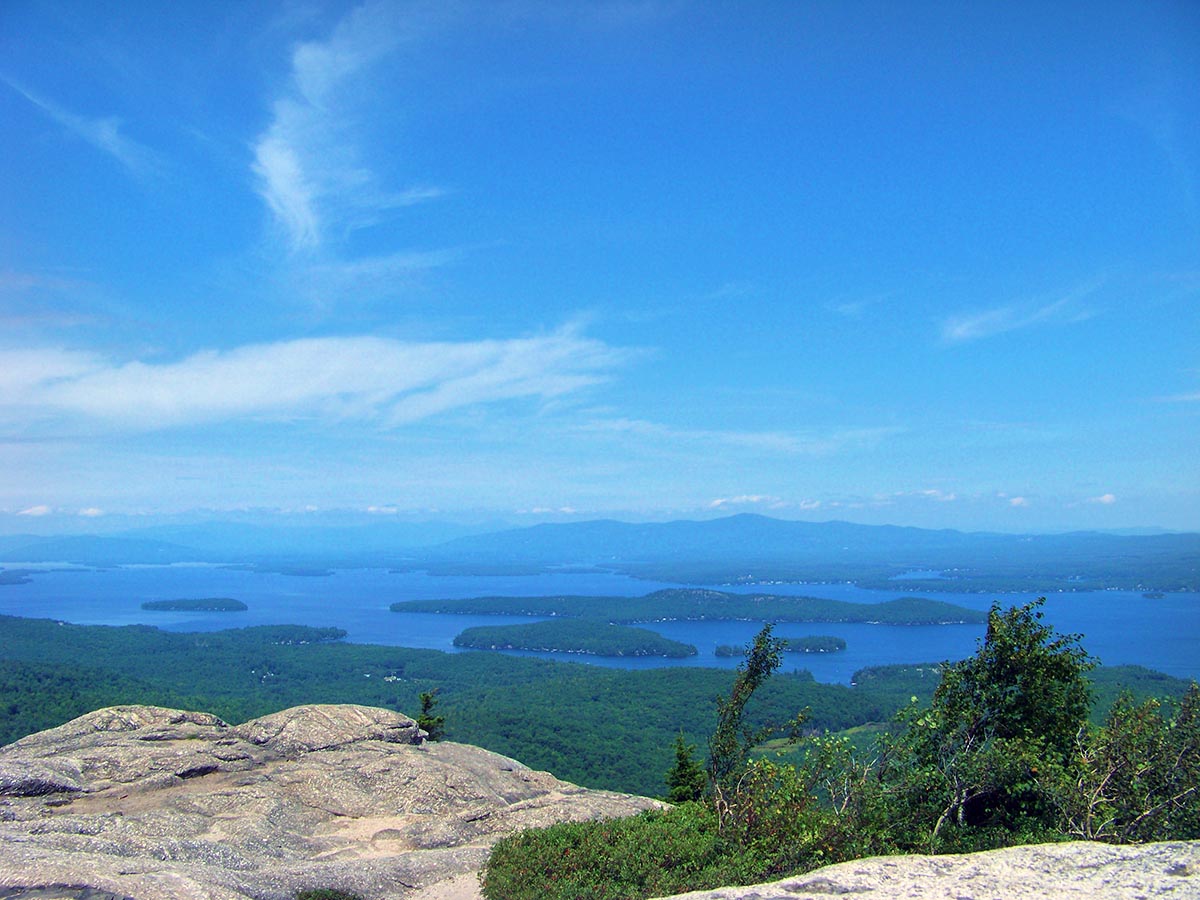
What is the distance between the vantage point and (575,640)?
153 m

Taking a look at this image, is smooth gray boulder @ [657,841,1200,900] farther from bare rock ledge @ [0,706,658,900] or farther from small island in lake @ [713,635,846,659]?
small island in lake @ [713,635,846,659]

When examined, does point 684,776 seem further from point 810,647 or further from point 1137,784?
point 810,647

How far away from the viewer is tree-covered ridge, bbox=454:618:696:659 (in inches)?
5709

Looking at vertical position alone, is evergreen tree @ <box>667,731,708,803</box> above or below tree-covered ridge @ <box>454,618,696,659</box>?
above

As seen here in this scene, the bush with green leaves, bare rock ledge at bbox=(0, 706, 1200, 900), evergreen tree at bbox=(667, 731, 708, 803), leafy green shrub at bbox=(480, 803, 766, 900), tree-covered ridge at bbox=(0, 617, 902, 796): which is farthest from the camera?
tree-covered ridge at bbox=(0, 617, 902, 796)

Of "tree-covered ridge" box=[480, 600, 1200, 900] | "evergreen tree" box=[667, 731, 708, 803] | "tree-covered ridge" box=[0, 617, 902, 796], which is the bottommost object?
"tree-covered ridge" box=[0, 617, 902, 796]

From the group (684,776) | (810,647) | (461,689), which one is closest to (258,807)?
(684,776)

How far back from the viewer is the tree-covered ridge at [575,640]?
145 meters

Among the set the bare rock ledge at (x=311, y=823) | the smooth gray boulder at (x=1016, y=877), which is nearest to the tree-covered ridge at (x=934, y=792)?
the smooth gray boulder at (x=1016, y=877)

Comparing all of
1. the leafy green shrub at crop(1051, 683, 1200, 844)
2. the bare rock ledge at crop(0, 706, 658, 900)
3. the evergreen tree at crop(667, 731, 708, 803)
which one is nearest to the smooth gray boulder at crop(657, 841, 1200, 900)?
the leafy green shrub at crop(1051, 683, 1200, 844)

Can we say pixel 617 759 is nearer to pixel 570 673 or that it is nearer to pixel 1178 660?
pixel 570 673

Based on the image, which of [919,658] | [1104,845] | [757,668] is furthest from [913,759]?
[919,658]

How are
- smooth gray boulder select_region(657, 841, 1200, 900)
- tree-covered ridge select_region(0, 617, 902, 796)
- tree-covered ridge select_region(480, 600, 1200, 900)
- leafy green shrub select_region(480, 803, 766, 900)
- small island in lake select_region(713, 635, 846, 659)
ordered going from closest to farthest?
1. smooth gray boulder select_region(657, 841, 1200, 900)
2. leafy green shrub select_region(480, 803, 766, 900)
3. tree-covered ridge select_region(480, 600, 1200, 900)
4. tree-covered ridge select_region(0, 617, 902, 796)
5. small island in lake select_region(713, 635, 846, 659)

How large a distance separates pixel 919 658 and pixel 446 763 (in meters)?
127
